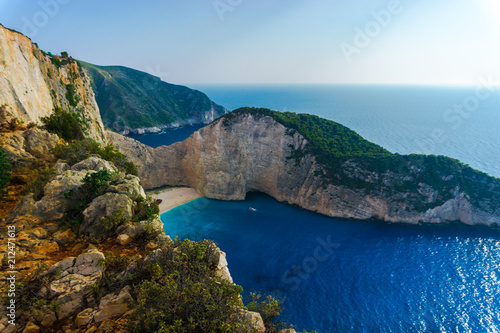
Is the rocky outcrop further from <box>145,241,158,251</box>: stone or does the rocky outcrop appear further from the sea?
the sea

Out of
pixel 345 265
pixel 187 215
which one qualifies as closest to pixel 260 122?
pixel 187 215

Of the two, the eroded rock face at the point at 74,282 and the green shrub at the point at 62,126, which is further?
the green shrub at the point at 62,126

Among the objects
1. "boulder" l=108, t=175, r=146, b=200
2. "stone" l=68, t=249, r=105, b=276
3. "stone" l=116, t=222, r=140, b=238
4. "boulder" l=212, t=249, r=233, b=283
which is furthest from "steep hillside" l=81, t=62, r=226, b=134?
"boulder" l=212, t=249, r=233, b=283

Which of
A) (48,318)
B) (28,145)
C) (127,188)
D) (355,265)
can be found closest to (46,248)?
(48,318)

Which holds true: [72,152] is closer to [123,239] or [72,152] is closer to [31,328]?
[123,239]

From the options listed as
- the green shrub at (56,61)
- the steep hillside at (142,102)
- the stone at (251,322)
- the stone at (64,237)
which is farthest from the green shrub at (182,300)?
the steep hillside at (142,102)

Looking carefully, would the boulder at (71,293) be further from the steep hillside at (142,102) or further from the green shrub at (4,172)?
the steep hillside at (142,102)
